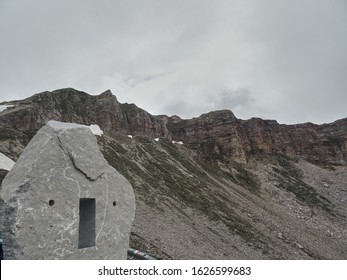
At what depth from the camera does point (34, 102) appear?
6103 centimetres

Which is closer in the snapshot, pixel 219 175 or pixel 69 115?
pixel 69 115

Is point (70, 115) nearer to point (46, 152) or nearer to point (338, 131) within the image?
point (46, 152)

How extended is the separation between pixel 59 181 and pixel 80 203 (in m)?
1.37

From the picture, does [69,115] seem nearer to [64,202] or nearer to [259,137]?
[64,202]

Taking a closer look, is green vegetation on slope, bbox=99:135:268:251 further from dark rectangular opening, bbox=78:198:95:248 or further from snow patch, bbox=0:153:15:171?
dark rectangular opening, bbox=78:198:95:248

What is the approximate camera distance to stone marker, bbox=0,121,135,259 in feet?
27.8

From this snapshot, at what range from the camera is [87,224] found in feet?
33.4

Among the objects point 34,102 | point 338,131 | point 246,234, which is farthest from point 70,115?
point 338,131

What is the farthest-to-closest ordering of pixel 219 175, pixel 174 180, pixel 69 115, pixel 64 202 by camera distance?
pixel 219 175, pixel 69 115, pixel 174 180, pixel 64 202

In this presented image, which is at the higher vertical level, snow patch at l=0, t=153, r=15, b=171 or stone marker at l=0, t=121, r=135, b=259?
snow patch at l=0, t=153, r=15, b=171

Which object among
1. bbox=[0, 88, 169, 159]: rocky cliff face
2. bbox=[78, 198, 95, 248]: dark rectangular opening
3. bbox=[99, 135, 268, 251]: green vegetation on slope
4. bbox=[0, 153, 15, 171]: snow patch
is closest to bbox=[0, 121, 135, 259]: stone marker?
bbox=[78, 198, 95, 248]: dark rectangular opening

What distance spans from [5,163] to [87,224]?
27322 mm

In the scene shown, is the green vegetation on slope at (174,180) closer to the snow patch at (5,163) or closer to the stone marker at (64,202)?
the snow patch at (5,163)

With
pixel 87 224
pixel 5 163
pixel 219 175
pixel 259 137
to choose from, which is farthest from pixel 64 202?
pixel 259 137
